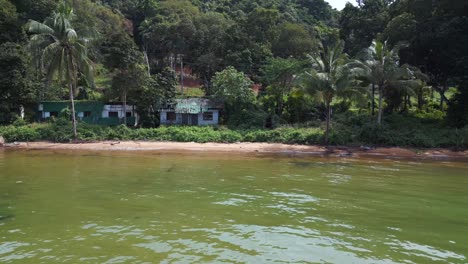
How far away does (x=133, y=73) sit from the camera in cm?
3647

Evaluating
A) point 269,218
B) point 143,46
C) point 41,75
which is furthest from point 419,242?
point 143,46

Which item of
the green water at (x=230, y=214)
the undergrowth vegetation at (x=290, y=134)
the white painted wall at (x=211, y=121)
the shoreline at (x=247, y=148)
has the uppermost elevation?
the white painted wall at (x=211, y=121)

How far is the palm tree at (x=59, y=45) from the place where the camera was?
31.4 m

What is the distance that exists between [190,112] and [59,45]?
13150mm

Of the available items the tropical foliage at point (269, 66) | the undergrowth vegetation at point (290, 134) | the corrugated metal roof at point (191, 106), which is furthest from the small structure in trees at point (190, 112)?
the undergrowth vegetation at point (290, 134)

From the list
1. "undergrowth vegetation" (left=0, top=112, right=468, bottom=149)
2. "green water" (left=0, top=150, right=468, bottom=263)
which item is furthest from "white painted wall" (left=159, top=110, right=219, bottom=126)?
"green water" (left=0, top=150, right=468, bottom=263)

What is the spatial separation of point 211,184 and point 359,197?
610 centimetres

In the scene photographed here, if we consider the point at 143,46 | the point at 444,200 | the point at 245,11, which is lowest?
the point at 444,200

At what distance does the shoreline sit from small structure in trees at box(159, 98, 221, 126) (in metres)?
7.64

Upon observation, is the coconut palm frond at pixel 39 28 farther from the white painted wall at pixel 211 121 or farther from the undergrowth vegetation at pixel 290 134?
the white painted wall at pixel 211 121

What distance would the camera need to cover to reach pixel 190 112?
39531mm

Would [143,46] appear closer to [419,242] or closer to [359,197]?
[359,197]

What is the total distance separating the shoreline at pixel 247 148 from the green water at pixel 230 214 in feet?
21.5

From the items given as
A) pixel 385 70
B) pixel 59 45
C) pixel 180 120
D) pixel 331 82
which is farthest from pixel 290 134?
pixel 59 45
